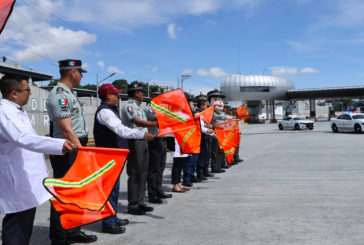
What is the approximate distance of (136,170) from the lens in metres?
5.36

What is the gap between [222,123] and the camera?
9.23 metres

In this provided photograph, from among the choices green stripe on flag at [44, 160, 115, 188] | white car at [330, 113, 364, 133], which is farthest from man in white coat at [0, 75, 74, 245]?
white car at [330, 113, 364, 133]

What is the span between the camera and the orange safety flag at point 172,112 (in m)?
5.60

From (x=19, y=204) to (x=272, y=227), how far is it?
9.83ft

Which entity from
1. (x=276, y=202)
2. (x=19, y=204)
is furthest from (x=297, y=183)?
(x=19, y=204)

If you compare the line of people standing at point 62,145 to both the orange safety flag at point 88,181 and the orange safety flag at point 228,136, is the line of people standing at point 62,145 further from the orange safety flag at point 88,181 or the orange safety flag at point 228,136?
the orange safety flag at point 228,136

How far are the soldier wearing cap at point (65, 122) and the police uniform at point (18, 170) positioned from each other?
28.4 inches

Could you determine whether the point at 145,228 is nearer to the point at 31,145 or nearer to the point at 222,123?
the point at 31,145

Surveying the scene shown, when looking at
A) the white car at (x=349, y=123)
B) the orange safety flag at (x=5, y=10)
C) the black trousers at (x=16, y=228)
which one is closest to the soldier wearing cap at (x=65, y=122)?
the black trousers at (x=16, y=228)

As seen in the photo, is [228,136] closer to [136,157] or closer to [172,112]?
[172,112]

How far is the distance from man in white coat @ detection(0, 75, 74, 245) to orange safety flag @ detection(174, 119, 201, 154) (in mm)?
3040

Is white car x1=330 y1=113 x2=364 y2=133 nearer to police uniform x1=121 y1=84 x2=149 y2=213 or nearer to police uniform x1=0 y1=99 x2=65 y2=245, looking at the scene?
police uniform x1=121 y1=84 x2=149 y2=213

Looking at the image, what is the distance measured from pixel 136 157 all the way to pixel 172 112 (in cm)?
94

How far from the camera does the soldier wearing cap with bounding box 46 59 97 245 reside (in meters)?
3.95
